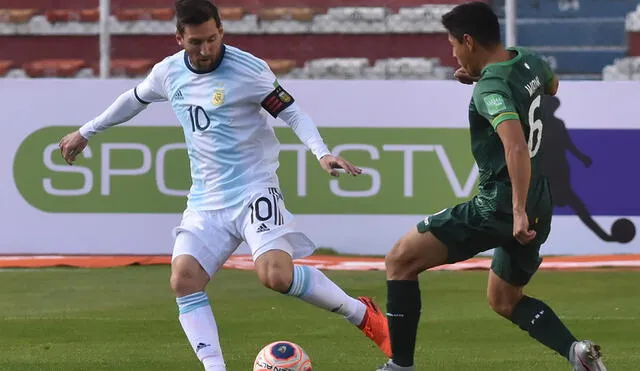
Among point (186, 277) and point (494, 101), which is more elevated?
point (494, 101)

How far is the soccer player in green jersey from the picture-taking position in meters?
5.97

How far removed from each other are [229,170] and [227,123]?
0.79ft

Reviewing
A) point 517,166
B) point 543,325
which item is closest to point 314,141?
point 517,166

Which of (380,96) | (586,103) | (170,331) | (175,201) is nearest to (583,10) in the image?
(586,103)

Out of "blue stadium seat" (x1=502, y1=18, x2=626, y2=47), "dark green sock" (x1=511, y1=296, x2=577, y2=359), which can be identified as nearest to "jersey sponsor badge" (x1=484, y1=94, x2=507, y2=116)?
"dark green sock" (x1=511, y1=296, x2=577, y2=359)

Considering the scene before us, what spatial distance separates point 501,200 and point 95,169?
759 cm

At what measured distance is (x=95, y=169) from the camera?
13.2 meters

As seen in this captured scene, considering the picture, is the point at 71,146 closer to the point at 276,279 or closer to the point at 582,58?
the point at 276,279

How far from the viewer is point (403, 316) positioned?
6.58 m

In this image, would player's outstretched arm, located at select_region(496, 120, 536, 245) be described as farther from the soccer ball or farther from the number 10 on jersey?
the number 10 on jersey

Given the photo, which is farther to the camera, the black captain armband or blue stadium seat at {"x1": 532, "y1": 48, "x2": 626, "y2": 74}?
blue stadium seat at {"x1": 532, "y1": 48, "x2": 626, "y2": 74}

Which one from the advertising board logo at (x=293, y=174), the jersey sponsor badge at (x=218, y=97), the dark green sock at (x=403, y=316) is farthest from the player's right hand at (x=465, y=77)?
the advertising board logo at (x=293, y=174)

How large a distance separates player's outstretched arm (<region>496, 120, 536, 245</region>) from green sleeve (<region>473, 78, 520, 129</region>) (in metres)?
0.04

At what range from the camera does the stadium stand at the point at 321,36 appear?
551 inches
